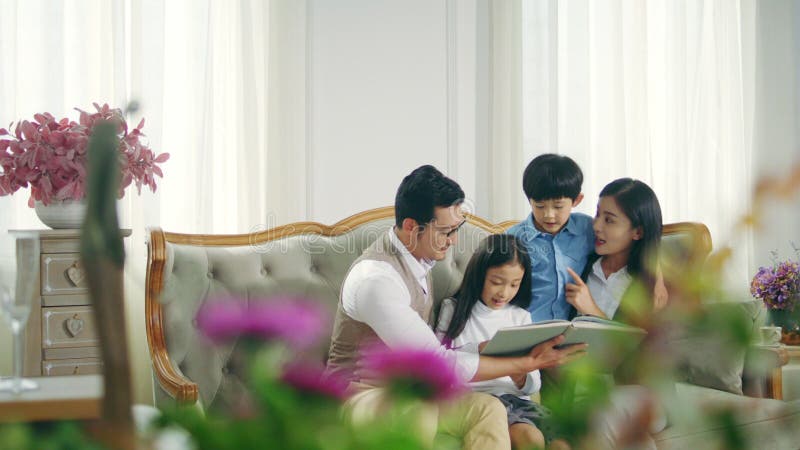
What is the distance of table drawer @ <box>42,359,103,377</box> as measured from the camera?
2707 mm

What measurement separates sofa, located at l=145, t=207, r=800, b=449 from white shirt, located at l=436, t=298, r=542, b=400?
232 mm

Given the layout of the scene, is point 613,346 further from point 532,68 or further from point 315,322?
point 532,68

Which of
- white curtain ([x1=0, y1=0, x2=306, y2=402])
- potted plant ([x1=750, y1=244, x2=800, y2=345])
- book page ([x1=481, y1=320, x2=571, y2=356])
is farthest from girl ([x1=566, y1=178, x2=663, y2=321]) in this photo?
white curtain ([x1=0, y1=0, x2=306, y2=402])

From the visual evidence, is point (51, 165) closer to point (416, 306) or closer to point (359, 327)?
point (359, 327)

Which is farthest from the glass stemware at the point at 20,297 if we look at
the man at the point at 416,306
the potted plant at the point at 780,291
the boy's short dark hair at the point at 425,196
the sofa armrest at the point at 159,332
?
the potted plant at the point at 780,291

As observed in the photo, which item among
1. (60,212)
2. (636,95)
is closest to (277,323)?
(60,212)

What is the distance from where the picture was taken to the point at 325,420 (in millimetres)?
326

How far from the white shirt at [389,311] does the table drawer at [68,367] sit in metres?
0.91

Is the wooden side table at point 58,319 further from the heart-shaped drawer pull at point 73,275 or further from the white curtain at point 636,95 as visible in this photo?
the white curtain at point 636,95

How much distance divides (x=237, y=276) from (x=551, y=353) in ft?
3.43

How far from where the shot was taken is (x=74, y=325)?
275 centimetres

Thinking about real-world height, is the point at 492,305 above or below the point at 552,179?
below

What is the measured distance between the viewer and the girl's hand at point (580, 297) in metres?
2.67

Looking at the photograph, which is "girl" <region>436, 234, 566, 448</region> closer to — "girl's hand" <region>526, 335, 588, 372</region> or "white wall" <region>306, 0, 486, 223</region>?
"girl's hand" <region>526, 335, 588, 372</region>
